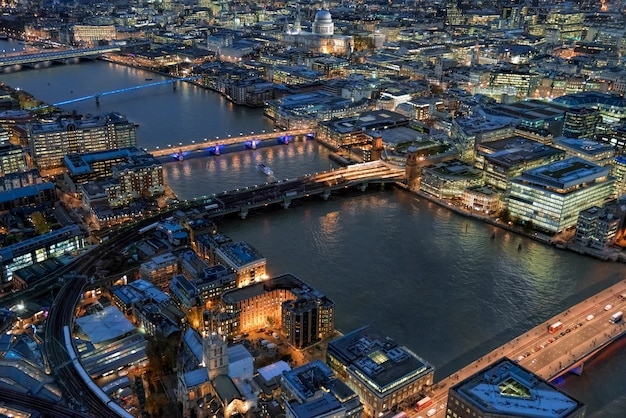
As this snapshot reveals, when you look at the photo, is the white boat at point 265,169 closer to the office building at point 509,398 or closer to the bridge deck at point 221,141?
the bridge deck at point 221,141

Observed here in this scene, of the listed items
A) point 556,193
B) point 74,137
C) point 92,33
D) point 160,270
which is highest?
point 92,33

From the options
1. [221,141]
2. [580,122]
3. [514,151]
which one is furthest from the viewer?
[580,122]

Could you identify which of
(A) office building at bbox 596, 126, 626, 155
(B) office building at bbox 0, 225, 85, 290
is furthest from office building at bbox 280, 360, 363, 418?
(A) office building at bbox 596, 126, 626, 155

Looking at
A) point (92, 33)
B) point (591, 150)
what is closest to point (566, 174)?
point (591, 150)

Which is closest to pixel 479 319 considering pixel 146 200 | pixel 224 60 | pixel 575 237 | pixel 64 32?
pixel 575 237

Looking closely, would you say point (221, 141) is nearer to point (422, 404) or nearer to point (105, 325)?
point (105, 325)

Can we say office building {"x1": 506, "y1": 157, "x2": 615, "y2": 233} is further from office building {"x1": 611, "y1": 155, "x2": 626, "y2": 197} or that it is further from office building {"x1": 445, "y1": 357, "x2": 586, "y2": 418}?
office building {"x1": 445, "y1": 357, "x2": 586, "y2": 418}
